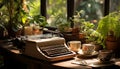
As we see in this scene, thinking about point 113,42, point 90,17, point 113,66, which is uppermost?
point 90,17

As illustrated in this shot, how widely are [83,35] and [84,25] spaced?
121 mm

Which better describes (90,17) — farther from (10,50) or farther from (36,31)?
(10,50)

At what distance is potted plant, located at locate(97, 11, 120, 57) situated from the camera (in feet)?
8.84

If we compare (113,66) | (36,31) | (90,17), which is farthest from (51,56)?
(90,17)

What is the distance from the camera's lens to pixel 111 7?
3.27m

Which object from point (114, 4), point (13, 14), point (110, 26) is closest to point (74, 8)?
point (114, 4)

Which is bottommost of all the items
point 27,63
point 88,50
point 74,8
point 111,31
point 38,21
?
point 27,63

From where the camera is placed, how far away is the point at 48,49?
8.71 feet

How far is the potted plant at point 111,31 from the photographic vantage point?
2.69 metres

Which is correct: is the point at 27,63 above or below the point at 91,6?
below

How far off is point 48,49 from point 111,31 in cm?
68

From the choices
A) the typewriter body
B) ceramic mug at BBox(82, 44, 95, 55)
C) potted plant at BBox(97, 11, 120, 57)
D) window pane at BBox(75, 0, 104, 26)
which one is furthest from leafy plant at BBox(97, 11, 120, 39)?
window pane at BBox(75, 0, 104, 26)

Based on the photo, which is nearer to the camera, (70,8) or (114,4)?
(114,4)

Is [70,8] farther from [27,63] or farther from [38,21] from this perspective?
[27,63]
